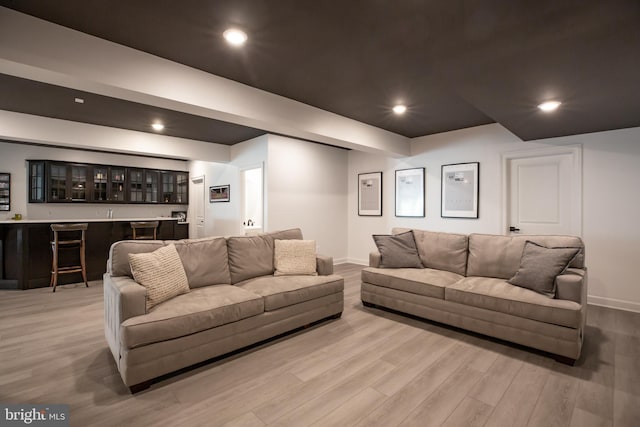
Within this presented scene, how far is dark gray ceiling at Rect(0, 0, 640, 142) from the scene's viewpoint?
1.91m

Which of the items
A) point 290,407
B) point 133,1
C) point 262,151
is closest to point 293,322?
point 290,407

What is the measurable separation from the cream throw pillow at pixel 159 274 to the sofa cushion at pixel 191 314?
0.07 metres

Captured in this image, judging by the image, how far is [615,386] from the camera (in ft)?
6.98

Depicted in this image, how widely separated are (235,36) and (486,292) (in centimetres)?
309

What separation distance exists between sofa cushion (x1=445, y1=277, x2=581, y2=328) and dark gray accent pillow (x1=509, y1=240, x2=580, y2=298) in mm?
78

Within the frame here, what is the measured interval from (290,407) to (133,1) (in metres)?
2.76

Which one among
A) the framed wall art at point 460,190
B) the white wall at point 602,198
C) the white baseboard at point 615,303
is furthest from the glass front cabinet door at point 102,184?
the white baseboard at point 615,303

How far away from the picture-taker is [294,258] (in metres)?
3.46

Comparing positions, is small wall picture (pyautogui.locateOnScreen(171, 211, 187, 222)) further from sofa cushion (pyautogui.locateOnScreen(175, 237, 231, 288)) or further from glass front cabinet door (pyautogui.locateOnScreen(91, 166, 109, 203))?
sofa cushion (pyautogui.locateOnScreen(175, 237, 231, 288))

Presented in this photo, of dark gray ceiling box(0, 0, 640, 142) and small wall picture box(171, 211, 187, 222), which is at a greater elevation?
dark gray ceiling box(0, 0, 640, 142)

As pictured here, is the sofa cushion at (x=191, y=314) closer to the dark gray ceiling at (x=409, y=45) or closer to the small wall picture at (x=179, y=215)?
the dark gray ceiling at (x=409, y=45)

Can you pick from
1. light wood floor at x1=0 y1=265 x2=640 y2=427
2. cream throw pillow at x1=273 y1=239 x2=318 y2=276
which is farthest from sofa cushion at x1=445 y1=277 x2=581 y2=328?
cream throw pillow at x1=273 y1=239 x2=318 y2=276

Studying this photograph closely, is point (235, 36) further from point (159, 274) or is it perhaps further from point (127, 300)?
point (127, 300)

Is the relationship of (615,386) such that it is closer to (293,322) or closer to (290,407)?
(290,407)
